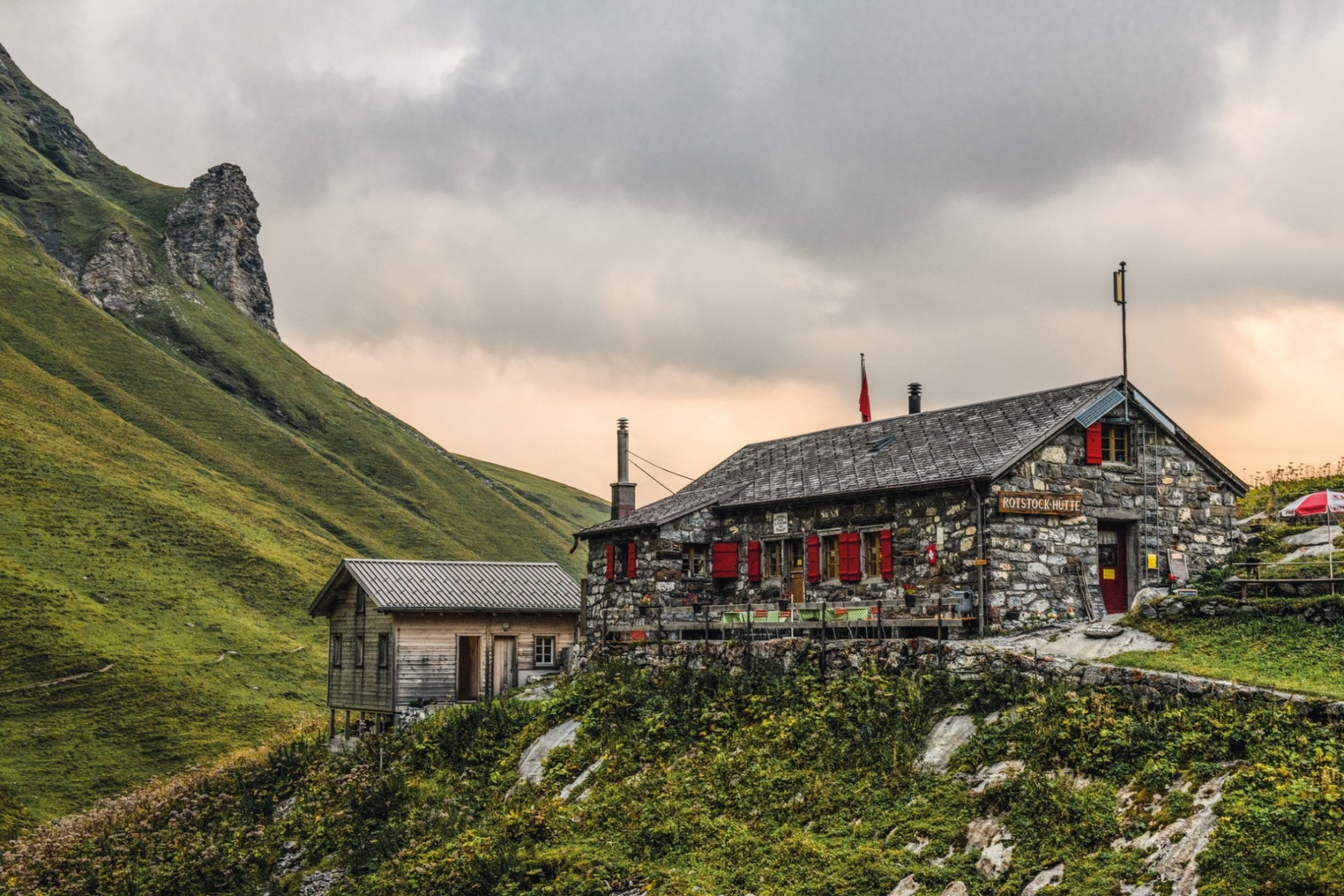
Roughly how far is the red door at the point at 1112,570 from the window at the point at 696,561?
10765 millimetres

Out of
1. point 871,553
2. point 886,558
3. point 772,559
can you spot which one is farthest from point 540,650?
point 886,558

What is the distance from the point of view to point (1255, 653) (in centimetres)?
1952

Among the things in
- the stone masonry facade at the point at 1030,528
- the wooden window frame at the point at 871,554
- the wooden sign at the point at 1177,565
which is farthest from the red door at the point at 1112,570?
the wooden window frame at the point at 871,554

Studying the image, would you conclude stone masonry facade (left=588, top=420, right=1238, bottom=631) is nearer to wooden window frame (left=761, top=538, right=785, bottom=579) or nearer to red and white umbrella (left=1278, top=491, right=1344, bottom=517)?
wooden window frame (left=761, top=538, right=785, bottom=579)

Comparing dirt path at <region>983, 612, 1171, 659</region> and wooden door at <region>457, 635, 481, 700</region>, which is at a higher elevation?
dirt path at <region>983, 612, 1171, 659</region>

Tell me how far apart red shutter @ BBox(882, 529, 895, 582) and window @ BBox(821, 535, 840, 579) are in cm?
171

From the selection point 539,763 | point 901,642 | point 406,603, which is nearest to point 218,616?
point 406,603

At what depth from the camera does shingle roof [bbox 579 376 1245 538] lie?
29.3 metres

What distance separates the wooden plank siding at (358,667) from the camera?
39.5 metres

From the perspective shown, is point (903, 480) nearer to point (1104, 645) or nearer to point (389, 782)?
point (1104, 645)

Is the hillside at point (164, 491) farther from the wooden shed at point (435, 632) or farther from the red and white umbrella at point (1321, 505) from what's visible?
the red and white umbrella at point (1321, 505)

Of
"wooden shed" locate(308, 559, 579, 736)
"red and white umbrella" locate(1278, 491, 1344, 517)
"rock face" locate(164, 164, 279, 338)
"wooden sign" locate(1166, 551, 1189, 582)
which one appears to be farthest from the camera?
"rock face" locate(164, 164, 279, 338)

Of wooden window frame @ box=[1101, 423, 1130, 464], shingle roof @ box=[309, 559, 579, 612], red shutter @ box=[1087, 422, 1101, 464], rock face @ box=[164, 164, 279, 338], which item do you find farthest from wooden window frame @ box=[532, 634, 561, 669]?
rock face @ box=[164, 164, 279, 338]

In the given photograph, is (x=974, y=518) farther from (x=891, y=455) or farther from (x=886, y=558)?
(x=891, y=455)
